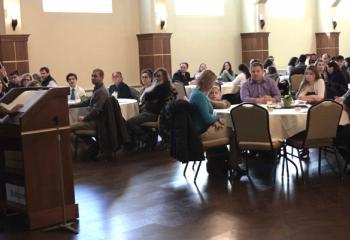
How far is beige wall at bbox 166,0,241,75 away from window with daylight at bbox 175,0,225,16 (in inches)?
4.8

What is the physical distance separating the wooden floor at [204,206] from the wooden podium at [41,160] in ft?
0.62

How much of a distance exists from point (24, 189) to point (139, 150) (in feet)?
12.3

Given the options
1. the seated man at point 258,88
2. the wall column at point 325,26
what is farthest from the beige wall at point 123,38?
the seated man at point 258,88

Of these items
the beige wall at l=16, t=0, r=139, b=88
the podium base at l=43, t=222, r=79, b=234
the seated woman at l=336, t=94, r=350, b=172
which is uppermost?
the beige wall at l=16, t=0, r=139, b=88

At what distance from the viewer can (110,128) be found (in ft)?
24.2

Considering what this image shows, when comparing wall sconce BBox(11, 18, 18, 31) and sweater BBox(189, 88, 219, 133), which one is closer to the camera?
sweater BBox(189, 88, 219, 133)

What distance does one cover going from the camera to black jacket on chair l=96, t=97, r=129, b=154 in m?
7.35

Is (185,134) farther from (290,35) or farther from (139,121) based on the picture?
(290,35)

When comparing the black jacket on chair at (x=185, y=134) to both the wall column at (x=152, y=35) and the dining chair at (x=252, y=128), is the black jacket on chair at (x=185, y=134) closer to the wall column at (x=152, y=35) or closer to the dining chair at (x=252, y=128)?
the dining chair at (x=252, y=128)

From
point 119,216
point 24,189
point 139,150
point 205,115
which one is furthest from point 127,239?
point 139,150

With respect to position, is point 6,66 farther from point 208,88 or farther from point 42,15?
point 208,88

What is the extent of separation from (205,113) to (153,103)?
215 centimetres

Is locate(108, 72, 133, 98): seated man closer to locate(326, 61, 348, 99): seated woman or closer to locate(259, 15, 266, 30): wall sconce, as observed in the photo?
locate(326, 61, 348, 99): seated woman

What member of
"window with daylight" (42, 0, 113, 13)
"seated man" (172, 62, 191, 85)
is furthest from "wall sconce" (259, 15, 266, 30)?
"window with daylight" (42, 0, 113, 13)
